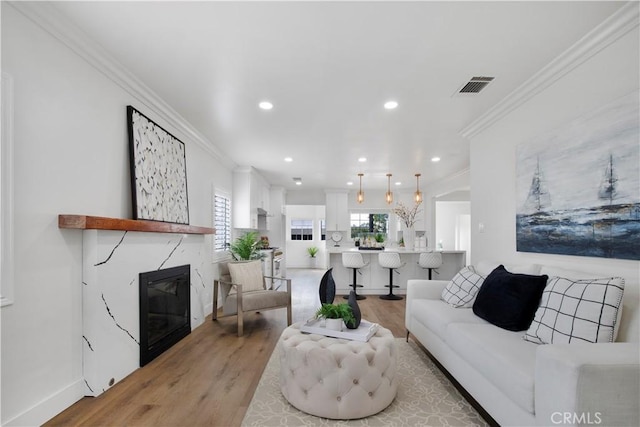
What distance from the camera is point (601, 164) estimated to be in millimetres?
2295

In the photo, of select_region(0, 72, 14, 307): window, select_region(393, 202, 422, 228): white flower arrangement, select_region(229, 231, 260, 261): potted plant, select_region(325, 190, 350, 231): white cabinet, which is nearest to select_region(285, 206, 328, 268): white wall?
select_region(325, 190, 350, 231): white cabinet

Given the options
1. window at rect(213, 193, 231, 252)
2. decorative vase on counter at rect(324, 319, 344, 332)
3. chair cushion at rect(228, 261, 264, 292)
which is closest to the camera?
decorative vase on counter at rect(324, 319, 344, 332)

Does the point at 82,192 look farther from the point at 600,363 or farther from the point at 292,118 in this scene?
the point at 600,363

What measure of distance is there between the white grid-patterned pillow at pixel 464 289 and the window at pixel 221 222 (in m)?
3.58

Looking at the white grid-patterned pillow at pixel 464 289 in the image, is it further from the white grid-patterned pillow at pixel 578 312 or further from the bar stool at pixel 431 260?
the bar stool at pixel 431 260

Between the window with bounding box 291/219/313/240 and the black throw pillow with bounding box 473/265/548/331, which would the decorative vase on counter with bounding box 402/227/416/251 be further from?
the black throw pillow with bounding box 473/265/548/331

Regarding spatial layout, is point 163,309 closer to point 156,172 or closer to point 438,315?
point 156,172

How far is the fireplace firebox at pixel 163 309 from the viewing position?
122 inches

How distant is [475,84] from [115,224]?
3.32m

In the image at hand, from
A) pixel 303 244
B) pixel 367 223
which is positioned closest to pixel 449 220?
pixel 367 223

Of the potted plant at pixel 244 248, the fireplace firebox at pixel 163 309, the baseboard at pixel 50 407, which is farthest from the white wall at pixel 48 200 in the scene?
the potted plant at pixel 244 248

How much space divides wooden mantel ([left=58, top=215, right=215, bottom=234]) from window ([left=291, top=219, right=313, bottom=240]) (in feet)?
27.4

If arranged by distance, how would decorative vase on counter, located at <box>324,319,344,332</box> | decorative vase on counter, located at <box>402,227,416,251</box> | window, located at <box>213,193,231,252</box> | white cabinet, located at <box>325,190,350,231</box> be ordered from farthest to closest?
white cabinet, located at <box>325,190,350,231</box> → decorative vase on counter, located at <box>402,227,416,251</box> → window, located at <box>213,193,231,252</box> → decorative vase on counter, located at <box>324,319,344,332</box>

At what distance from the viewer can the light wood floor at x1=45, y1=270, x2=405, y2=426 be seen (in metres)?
2.21
